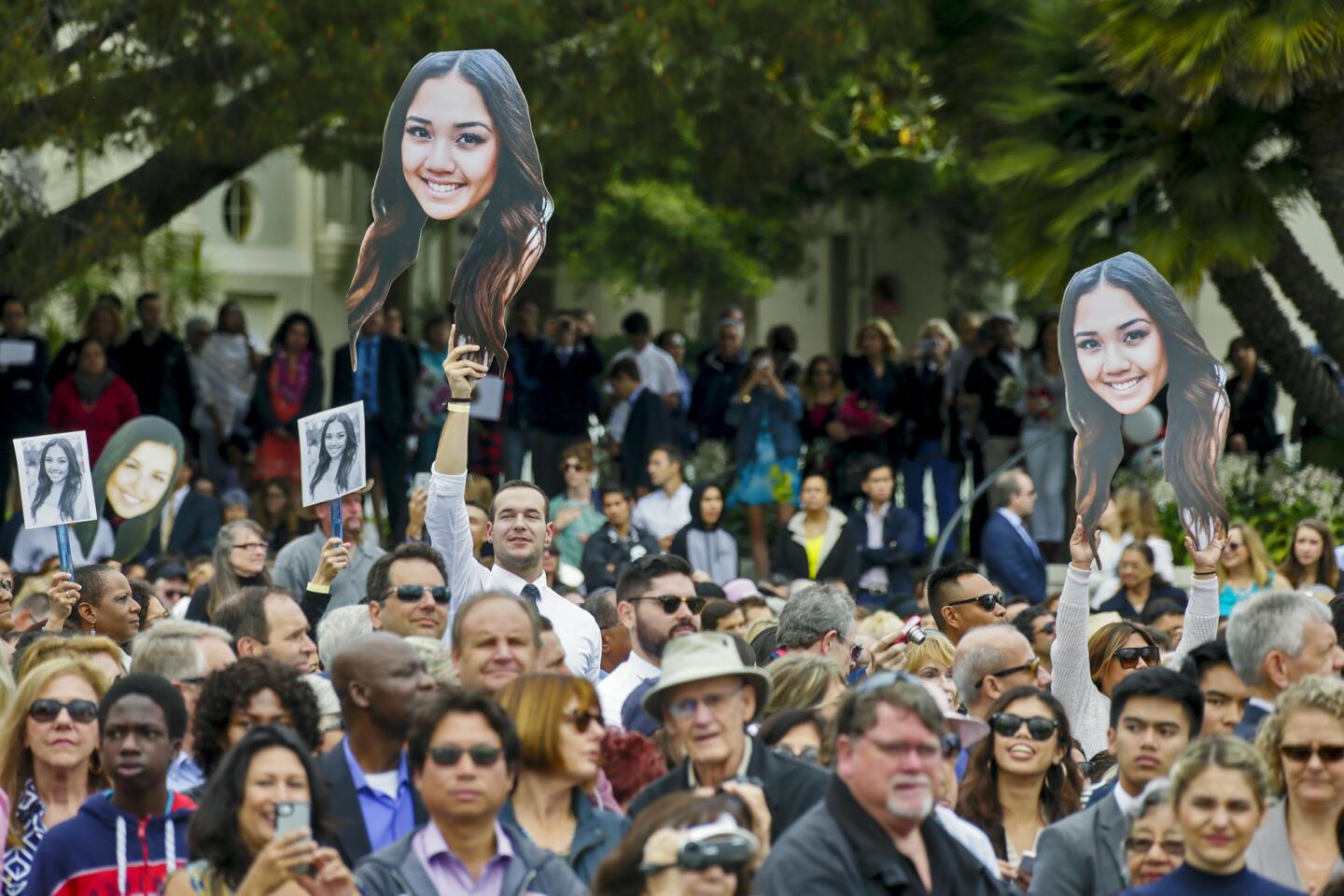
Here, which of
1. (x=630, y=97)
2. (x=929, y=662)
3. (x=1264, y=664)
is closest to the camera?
(x=1264, y=664)

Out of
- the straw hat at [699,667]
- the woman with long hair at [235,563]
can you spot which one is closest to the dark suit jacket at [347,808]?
the straw hat at [699,667]

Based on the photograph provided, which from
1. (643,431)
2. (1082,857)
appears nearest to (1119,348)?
(1082,857)

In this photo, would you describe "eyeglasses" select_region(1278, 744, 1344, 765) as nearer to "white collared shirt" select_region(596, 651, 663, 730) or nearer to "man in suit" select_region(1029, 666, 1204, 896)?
"man in suit" select_region(1029, 666, 1204, 896)

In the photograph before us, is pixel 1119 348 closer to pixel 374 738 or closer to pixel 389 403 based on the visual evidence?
pixel 374 738

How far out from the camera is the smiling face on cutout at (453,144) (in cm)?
905

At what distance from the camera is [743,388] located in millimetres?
17484

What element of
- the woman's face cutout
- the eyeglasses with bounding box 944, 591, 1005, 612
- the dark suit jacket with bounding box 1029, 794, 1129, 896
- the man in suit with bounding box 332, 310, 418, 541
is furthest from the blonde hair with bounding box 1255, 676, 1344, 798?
the man in suit with bounding box 332, 310, 418, 541

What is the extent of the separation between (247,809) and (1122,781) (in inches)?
94.6

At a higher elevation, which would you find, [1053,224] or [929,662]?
[1053,224]

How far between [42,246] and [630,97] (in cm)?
404

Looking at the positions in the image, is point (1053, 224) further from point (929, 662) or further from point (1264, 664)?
point (1264, 664)

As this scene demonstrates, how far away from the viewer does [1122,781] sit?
21.6 feet

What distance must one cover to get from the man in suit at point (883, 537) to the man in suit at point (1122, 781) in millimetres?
7511

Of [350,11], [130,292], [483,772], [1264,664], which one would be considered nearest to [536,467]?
[350,11]
